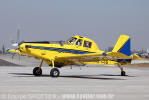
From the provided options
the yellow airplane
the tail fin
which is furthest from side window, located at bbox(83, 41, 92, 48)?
the tail fin

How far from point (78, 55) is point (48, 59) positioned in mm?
2182

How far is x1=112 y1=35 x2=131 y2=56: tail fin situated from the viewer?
25.8m

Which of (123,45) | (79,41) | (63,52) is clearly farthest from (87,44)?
(123,45)

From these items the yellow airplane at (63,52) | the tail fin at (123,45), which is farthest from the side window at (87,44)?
the tail fin at (123,45)

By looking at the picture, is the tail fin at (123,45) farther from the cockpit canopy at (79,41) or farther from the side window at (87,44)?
the cockpit canopy at (79,41)

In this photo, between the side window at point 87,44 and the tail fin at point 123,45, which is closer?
the side window at point 87,44

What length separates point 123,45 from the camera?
25906 millimetres

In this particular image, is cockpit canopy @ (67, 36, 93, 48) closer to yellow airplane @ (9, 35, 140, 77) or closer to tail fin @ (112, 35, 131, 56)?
yellow airplane @ (9, 35, 140, 77)

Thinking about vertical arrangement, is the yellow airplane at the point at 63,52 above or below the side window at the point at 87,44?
below

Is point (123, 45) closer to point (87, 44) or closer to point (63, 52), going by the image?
point (87, 44)

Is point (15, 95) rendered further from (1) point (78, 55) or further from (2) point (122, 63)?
(2) point (122, 63)

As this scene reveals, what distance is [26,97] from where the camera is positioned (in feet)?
36.3

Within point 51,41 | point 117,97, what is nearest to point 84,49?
point 51,41

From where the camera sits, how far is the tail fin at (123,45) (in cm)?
2580
